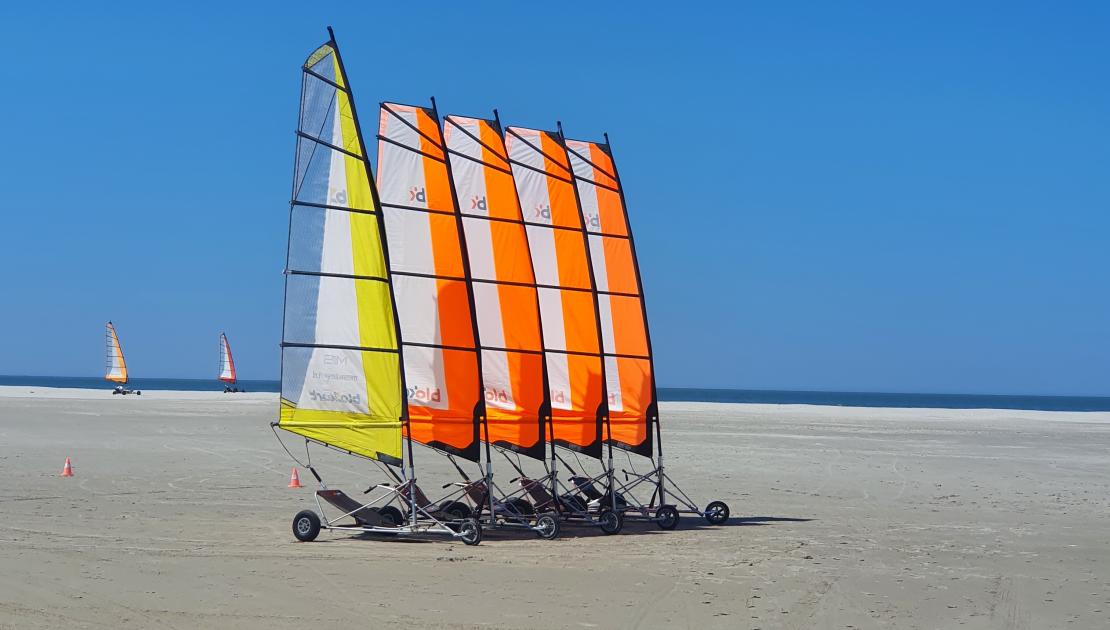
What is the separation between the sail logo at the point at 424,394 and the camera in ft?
40.7

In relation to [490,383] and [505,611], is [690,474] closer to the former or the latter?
[490,383]

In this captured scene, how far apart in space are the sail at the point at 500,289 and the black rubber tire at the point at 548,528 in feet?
3.20

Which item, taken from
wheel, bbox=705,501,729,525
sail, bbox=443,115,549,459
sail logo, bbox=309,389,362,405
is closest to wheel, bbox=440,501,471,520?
sail, bbox=443,115,549,459

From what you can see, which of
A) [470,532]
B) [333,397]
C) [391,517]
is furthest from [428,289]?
[470,532]

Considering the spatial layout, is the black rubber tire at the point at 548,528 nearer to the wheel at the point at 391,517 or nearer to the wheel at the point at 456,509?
the wheel at the point at 456,509

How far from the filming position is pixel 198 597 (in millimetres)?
8297

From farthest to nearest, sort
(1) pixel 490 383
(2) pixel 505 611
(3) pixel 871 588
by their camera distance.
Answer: (1) pixel 490 383 → (3) pixel 871 588 → (2) pixel 505 611

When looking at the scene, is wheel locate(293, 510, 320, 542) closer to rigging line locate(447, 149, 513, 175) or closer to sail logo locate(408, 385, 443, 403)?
sail logo locate(408, 385, 443, 403)

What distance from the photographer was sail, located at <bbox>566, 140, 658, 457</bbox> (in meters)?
14.1

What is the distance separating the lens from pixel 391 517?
12188 millimetres

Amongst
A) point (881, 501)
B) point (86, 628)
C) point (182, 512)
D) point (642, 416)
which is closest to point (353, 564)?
point (86, 628)

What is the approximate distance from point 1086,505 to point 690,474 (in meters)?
6.39

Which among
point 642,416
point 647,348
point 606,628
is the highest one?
point 647,348

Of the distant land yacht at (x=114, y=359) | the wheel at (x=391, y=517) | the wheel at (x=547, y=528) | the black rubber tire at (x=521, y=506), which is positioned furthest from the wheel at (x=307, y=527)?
the distant land yacht at (x=114, y=359)
